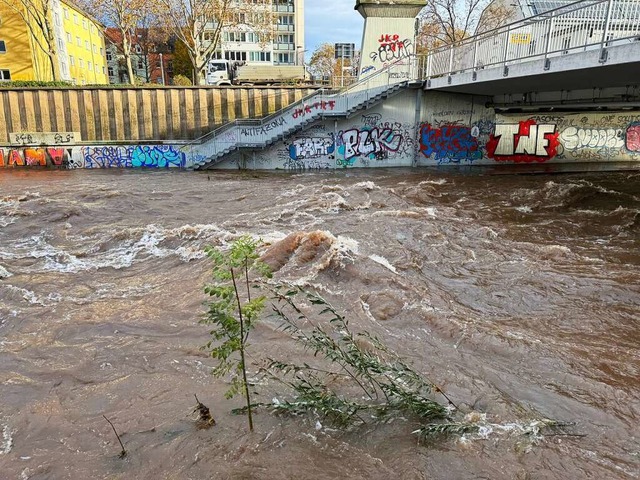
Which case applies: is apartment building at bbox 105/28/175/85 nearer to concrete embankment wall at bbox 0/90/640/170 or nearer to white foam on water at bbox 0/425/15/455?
concrete embankment wall at bbox 0/90/640/170

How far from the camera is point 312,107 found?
1106 inches

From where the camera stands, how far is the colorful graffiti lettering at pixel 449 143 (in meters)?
29.8

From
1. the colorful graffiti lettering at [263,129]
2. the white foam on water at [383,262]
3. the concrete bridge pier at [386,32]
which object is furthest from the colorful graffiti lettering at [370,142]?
the white foam on water at [383,262]

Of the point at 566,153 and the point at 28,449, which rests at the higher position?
the point at 566,153

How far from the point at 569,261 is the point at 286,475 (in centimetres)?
976

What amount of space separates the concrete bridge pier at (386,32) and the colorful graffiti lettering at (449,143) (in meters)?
5.02

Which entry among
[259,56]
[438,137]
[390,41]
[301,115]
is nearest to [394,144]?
[438,137]

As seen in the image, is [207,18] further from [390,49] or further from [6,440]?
[6,440]

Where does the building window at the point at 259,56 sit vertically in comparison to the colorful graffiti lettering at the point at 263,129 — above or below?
above

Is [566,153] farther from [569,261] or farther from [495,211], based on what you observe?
[569,261]

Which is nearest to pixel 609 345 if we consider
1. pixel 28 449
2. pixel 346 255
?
pixel 346 255

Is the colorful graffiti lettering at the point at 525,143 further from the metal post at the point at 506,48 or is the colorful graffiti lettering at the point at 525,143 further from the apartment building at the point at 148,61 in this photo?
the apartment building at the point at 148,61

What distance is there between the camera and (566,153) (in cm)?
3177

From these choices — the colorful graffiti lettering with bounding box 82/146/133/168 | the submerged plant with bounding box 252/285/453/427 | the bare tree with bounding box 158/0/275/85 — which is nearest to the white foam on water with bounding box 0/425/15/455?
the submerged plant with bounding box 252/285/453/427
